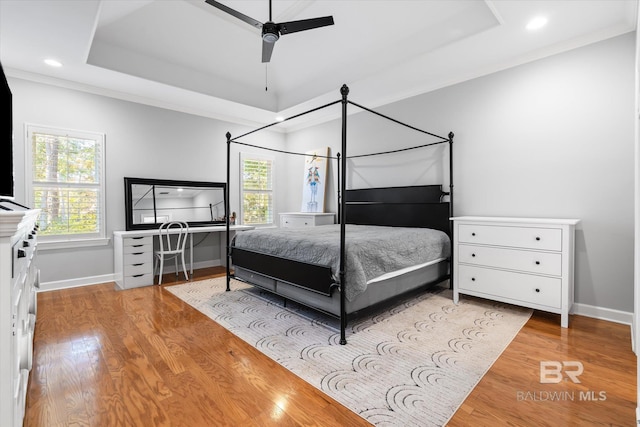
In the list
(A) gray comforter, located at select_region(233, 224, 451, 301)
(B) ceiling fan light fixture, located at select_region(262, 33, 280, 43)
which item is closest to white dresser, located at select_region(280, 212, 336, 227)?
(A) gray comforter, located at select_region(233, 224, 451, 301)

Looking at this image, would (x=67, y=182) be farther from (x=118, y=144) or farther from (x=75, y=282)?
(x=75, y=282)

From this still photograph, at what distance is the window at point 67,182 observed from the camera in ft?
12.1

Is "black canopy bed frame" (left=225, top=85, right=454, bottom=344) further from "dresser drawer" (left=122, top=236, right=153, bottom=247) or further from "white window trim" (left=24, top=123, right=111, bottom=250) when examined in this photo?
"white window trim" (left=24, top=123, right=111, bottom=250)

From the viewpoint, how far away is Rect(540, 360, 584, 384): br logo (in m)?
1.88

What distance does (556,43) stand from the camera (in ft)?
9.92

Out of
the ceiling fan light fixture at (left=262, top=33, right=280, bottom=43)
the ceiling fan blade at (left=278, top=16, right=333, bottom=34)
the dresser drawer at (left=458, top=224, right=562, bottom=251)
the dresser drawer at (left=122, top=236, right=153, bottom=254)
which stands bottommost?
the dresser drawer at (left=122, top=236, right=153, bottom=254)

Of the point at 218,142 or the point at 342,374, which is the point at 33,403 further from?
the point at 218,142

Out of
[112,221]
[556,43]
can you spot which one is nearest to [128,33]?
[112,221]

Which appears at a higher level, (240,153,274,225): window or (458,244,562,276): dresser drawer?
(240,153,274,225): window

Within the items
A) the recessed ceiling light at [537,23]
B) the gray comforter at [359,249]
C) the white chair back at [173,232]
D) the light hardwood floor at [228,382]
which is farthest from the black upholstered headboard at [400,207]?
the white chair back at [173,232]

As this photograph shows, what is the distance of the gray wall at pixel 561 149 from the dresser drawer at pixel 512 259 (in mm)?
580

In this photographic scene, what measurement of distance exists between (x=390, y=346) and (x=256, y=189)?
4.32 m

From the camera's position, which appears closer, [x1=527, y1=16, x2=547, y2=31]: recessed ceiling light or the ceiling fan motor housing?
the ceiling fan motor housing

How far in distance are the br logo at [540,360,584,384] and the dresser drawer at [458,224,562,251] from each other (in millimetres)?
1009
